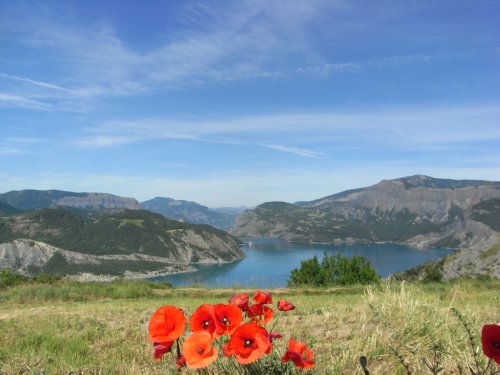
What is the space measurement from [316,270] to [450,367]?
3599 centimetres

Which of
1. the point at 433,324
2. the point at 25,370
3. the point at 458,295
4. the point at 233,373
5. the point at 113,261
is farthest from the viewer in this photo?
the point at 113,261

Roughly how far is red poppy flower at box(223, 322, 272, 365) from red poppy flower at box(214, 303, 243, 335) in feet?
0.43

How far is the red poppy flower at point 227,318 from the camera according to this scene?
2298mm

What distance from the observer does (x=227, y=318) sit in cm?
237

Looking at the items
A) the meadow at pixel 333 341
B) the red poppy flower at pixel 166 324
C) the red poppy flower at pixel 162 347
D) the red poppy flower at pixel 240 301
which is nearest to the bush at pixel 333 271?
the meadow at pixel 333 341

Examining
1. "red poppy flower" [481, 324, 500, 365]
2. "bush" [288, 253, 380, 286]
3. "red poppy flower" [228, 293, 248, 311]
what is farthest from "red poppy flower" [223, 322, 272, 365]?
"bush" [288, 253, 380, 286]

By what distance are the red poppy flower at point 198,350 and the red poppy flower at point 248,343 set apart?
116 mm

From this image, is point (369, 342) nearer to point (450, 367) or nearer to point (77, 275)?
point (450, 367)

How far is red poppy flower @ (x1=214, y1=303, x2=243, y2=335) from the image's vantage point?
90.5 inches

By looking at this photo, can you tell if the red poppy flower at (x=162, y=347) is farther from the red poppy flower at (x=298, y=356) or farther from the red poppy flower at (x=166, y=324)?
the red poppy flower at (x=298, y=356)

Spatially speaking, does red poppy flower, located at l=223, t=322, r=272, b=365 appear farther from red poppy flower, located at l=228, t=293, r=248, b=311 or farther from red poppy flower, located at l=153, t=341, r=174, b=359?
red poppy flower, located at l=228, t=293, r=248, b=311

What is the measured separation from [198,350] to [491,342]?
1453mm

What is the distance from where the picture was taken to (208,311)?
233cm

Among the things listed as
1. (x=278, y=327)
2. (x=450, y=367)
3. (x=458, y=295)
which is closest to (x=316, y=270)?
(x=458, y=295)
